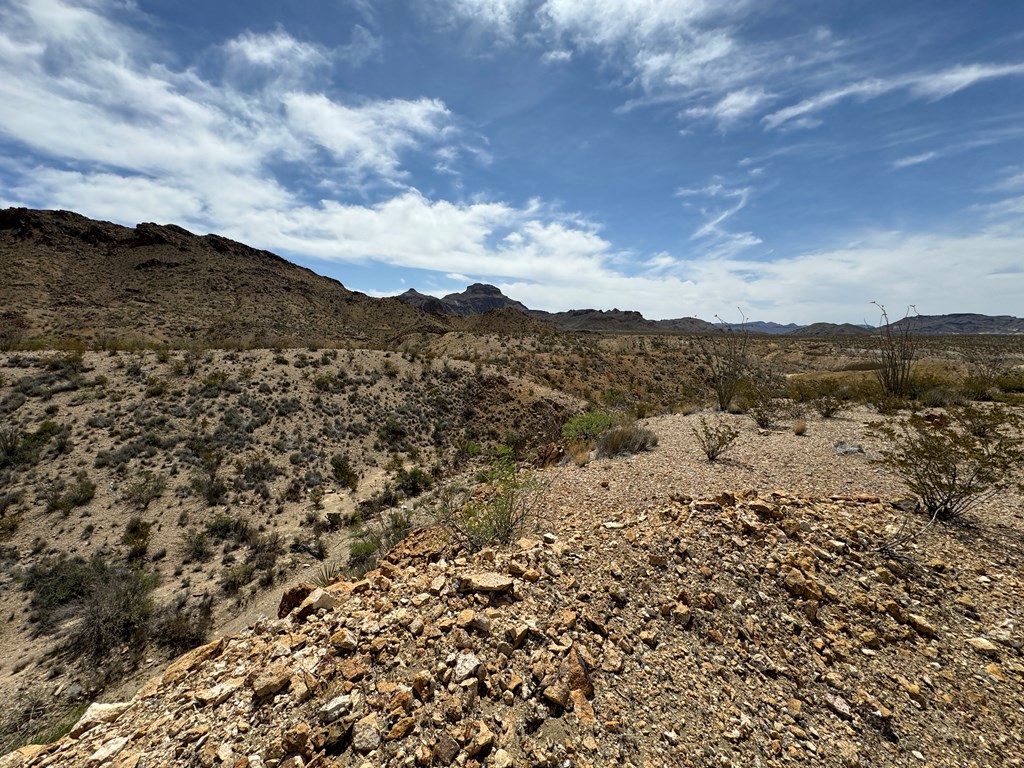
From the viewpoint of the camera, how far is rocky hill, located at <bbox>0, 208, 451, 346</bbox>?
36.0 metres

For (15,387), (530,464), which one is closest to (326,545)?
(530,464)

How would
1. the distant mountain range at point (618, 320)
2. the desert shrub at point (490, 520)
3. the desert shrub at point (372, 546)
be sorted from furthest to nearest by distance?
the distant mountain range at point (618, 320) < the desert shrub at point (372, 546) < the desert shrub at point (490, 520)

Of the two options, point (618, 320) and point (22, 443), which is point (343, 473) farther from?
point (618, 320)

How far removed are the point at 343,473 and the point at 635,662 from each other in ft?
43.4

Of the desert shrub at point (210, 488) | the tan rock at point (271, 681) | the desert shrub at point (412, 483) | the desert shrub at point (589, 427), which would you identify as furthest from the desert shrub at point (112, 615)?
the desert shrub at point (589, 427)

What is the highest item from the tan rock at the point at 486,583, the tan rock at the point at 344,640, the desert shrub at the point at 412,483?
the tan rock at the point at 486,583

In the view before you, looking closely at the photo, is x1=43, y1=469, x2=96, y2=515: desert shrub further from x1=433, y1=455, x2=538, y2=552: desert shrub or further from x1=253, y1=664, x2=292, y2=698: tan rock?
x1=253, y1=664, x2=292, y2=698: tan rock

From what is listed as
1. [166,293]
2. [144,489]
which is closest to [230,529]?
[144,489]

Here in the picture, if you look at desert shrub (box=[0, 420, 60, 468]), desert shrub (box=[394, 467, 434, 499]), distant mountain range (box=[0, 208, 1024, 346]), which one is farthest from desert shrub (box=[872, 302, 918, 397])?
distant mountain range (box=[0, 208, 1024, 346])

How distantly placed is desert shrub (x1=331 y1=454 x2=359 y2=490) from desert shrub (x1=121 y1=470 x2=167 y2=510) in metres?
4.57

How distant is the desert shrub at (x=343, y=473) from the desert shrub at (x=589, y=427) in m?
7.50

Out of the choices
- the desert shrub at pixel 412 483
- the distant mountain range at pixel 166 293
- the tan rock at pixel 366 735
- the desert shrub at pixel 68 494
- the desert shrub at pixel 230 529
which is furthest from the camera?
the distant mountain range at pixel 166 293

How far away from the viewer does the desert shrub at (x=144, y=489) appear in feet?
36.5

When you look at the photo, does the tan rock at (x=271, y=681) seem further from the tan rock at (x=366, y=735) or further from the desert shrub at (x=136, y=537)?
the desert shrub at (x=136, y=537)
